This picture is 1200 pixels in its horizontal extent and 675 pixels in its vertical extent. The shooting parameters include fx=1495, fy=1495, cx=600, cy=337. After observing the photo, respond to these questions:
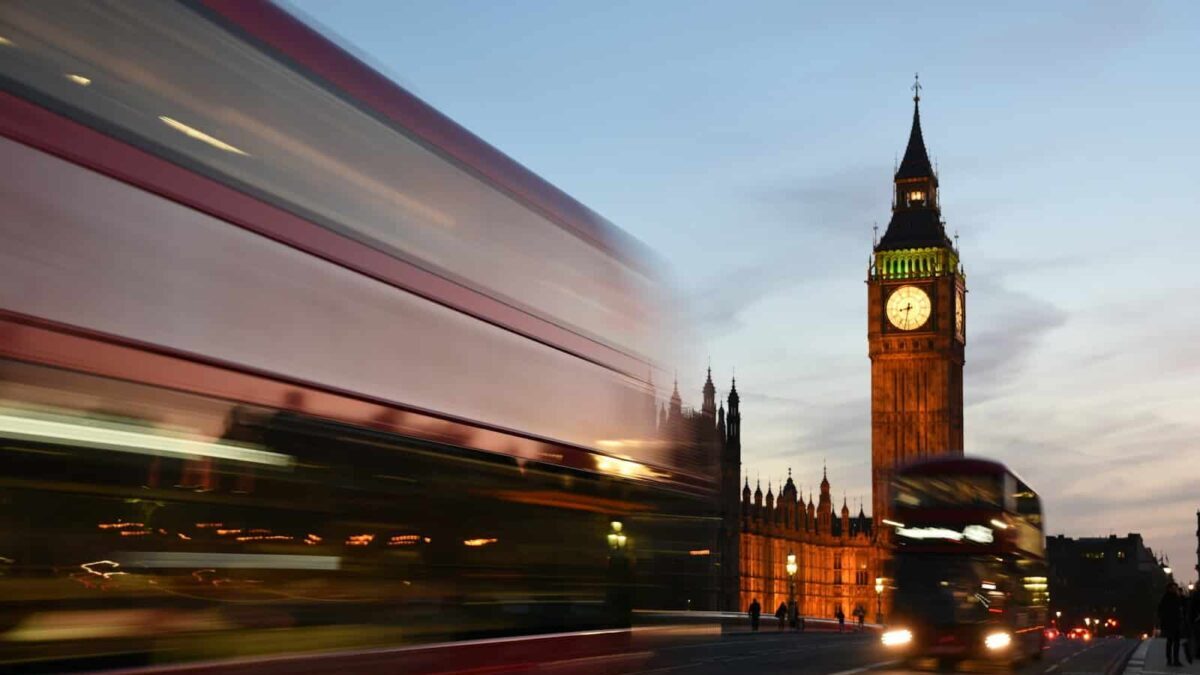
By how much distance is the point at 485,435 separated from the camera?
7004 mm

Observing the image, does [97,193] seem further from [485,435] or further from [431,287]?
[485,435]

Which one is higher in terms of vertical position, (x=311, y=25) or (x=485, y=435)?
(x=311, y=25)

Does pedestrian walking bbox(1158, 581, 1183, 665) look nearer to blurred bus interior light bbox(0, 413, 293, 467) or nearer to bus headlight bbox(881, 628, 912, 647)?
bus headlight bbox(881, 628, 912, 647)

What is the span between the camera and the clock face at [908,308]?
92875mm

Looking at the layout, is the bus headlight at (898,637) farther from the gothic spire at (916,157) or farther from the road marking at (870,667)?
the gothic spire at (916,157)

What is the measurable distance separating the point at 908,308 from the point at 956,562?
7531cm

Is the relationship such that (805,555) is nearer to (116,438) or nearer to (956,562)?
(956,562)

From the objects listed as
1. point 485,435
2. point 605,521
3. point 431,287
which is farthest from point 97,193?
point 605,521

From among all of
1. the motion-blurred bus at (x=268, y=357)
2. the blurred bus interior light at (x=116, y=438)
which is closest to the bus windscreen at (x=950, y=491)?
the motion-blurred bus at (x=268, y=357)

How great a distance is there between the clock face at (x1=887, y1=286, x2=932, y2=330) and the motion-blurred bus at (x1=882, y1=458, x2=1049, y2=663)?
73684 millimetres

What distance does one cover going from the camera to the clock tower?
303 feet

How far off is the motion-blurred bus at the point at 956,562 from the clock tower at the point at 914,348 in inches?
2849

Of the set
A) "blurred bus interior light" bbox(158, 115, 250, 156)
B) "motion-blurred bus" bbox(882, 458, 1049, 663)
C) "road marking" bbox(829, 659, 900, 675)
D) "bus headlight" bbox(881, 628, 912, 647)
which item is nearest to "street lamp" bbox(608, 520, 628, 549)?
"blurred bus interior light" bbox(158, 115, 250, 156)

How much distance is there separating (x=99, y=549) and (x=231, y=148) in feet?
5.16
